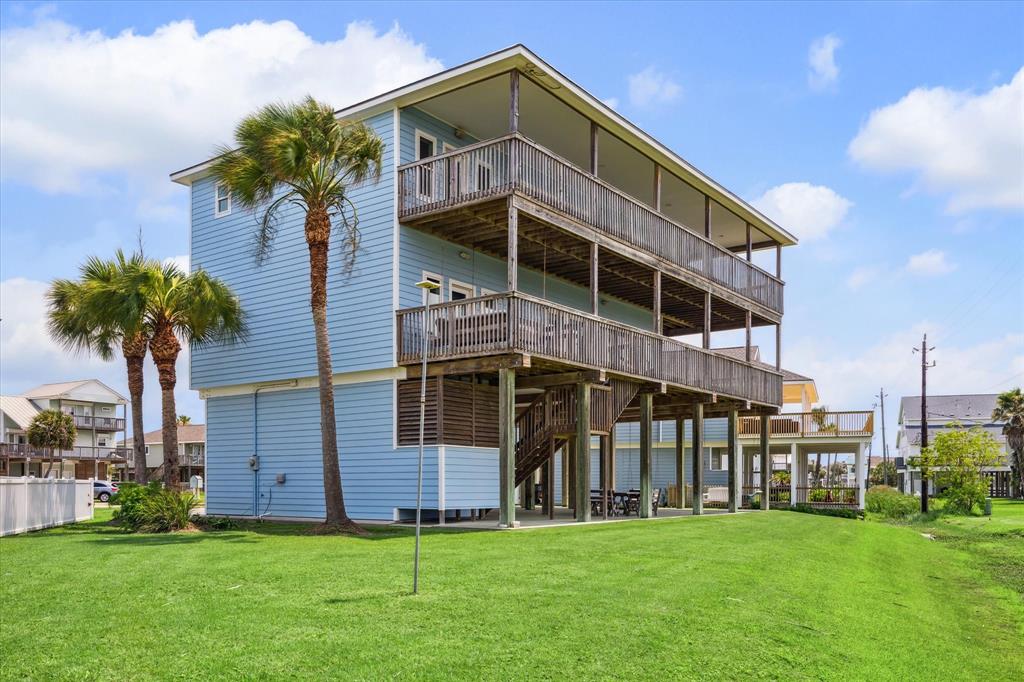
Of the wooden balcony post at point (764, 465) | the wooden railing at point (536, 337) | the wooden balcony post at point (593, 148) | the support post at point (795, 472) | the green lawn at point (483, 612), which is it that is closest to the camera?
the green lawn at point (483, 612)

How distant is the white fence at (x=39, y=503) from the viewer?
765 inches

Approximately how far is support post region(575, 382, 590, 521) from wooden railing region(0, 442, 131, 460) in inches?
2153

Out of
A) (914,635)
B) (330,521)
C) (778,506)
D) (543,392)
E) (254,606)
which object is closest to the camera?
(254,606)

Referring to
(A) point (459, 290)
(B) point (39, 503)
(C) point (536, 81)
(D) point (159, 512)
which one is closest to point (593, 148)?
(C) point (536, 81)

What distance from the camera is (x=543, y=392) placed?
2236 centimetres

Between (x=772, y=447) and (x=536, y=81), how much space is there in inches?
1121

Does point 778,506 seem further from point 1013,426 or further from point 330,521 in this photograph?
point 1013,426

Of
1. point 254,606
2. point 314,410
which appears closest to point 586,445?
point 314,410

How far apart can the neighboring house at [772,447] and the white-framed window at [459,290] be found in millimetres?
15731

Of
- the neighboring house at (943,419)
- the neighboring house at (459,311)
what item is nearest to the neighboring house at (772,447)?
the neighboring house at (459,311)

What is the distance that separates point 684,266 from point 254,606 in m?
18.4

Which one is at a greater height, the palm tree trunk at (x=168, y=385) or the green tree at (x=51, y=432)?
the palm tree trunk at (x=168, y=385)

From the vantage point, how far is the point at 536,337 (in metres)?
→ 18.7

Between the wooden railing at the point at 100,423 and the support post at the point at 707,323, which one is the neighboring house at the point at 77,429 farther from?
the support post at the point at 707,323
